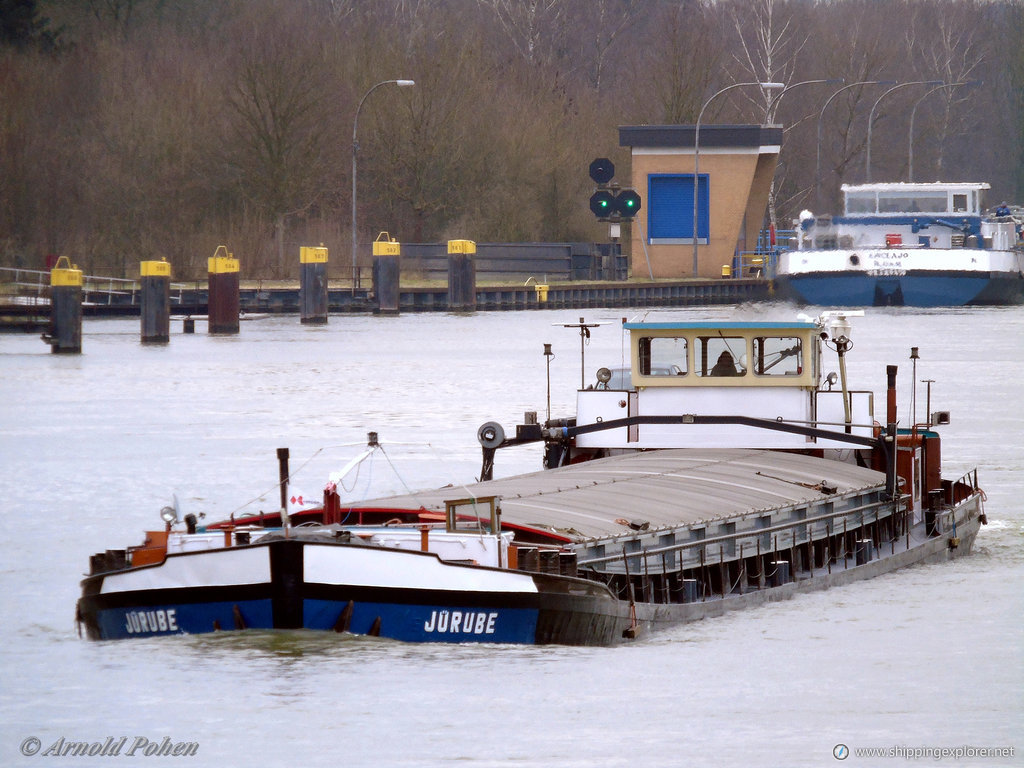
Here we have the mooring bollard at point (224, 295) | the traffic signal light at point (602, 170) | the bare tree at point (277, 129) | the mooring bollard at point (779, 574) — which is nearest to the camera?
the mooring bollard at point (779, 574)

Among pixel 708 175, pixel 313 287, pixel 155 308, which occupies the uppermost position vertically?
pixel 708 175

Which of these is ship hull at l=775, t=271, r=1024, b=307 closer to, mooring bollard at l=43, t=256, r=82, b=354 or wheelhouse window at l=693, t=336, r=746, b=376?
mooring bollard at l=43, t=256, r=82, b=354

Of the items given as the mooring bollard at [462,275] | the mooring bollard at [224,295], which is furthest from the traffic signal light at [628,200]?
the mooring bollard at [224,295]

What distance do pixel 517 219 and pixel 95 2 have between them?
24.3 meters

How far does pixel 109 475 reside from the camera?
110 feet

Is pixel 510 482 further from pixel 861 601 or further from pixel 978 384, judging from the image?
pixel 978 384

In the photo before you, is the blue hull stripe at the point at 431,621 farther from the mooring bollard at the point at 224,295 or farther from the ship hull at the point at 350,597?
the mooring bollard at the point at 224,295

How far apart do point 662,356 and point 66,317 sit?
36.7 m

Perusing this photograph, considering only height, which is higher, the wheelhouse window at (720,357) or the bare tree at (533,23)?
the bare tree at (533,23)

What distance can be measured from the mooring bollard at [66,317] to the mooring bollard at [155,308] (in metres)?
3.84

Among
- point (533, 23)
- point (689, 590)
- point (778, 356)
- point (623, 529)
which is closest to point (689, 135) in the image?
point (533, 23)

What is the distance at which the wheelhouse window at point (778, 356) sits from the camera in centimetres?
2659

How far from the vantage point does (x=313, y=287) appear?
243ft

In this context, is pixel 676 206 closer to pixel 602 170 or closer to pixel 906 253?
pixel 602 170
